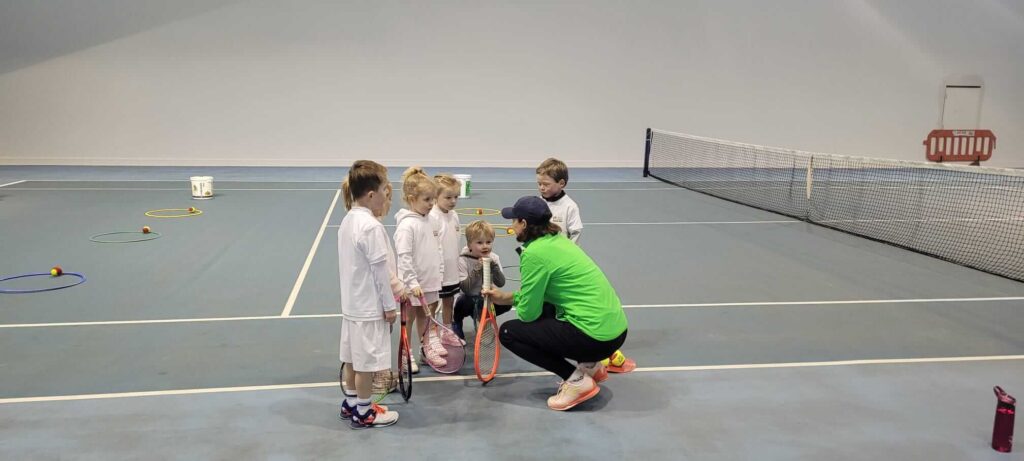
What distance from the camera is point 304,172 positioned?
18.7 meters

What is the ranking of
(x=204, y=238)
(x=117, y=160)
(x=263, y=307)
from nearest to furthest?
(x=263, y=307) < (x=204, y=238) < (x=117, y=160)

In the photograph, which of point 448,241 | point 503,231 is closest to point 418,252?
point 448,241

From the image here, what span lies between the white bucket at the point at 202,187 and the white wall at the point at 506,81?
6.12 m

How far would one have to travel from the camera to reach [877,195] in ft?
50.5

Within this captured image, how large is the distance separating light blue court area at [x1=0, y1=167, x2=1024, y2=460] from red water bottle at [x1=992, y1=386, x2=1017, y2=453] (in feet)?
0.25

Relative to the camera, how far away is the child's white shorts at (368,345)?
14.3ft

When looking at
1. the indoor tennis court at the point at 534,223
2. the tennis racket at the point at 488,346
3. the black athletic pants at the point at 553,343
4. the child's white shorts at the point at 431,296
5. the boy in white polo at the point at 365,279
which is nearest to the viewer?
the boy in white polo at the point at 365,279

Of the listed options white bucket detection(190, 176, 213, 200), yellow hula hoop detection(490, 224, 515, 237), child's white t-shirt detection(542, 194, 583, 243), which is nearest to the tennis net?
yellow hula hoop detection(490, 224, 515, 237)

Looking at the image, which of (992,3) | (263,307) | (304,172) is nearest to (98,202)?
(304,172)

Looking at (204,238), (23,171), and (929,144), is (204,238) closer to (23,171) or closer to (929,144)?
(23,171)

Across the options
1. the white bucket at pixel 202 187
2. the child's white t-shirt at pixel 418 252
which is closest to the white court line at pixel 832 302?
the child's white t-shirt at pixel 418 252

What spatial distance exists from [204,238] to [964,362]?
867 cm

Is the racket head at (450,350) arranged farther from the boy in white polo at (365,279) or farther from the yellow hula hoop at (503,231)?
the yellow hula hoop at (503,231)

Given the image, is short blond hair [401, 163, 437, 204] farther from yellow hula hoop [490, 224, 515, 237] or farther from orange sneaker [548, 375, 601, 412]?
yellow hula hoop [490, 224, 515, 237]
